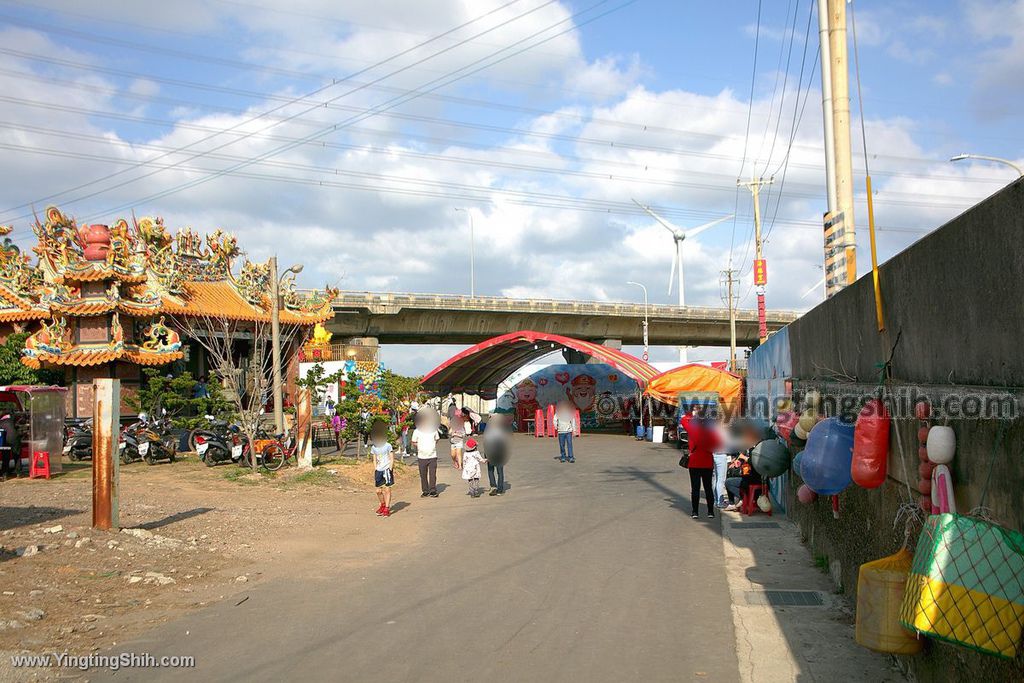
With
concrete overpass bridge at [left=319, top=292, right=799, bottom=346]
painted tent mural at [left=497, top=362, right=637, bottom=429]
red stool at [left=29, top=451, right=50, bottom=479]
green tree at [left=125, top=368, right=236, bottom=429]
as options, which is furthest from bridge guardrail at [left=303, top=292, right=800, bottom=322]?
red stool at [left=29, top=451, right=50, bottom=479]

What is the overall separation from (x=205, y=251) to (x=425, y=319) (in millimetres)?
19728

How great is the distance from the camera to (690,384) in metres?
29.8

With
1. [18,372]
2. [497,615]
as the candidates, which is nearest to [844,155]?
[497,615]

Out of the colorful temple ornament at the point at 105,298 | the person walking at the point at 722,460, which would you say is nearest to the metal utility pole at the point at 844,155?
the person walking at the point at 722,460

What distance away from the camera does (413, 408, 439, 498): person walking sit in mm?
15891

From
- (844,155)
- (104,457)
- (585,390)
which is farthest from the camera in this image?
(585,390)

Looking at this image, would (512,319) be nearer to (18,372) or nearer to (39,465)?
(18,372)

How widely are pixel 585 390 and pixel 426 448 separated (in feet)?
75.3

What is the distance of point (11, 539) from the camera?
9906 millimetres

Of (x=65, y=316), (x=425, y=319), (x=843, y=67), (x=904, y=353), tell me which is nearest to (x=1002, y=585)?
(x=904, y=353)

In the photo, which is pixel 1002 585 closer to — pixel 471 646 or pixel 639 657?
pixel 639 657

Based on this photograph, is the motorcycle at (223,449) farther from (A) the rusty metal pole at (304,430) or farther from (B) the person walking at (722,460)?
(B) the person walking at (722,460)

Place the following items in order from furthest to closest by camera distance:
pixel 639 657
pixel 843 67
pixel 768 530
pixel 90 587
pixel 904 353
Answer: pixel 843 67 < pixel 768 530 < pixel 90 587 < pixel 639 657 < pixel 904 353

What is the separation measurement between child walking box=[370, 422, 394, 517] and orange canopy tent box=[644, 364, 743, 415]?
16639mm
